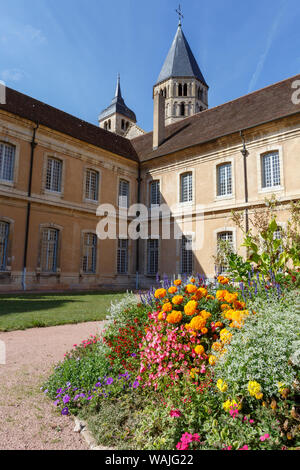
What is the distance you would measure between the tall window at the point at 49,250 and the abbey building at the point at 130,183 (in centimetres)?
5

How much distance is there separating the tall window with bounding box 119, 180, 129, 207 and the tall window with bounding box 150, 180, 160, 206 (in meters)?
1.44

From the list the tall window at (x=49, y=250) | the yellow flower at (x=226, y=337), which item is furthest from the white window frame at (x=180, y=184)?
the yellow flower at (x=226, y=337)

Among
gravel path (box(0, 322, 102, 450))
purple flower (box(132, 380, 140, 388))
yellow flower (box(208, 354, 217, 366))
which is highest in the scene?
yellow flower (box(208, 354, 217, 366))

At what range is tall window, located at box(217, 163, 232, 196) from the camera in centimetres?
1484

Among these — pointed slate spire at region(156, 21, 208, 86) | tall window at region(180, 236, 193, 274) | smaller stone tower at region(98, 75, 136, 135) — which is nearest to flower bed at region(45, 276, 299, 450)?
tall window at region(180, 236, 193, 274)

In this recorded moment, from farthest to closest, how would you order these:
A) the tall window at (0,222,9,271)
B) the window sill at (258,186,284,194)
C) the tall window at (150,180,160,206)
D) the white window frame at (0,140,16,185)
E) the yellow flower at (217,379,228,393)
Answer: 1. the tall window at (150,180,160,206)
2. the white window frame at (0,140,16,185)
3. the tall window at (0,222,9,271)
4. the window sill at (258,186,284,194)
5. the yellow flower at (217,379,228,393)

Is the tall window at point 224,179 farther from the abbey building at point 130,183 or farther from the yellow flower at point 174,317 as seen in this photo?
the yellow flower at point 174,317

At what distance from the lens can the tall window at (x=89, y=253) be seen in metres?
15.9

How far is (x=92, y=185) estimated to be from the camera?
16.6m

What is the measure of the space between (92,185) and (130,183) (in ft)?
8.44

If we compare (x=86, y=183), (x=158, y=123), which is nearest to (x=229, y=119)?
(x=158, y=123)

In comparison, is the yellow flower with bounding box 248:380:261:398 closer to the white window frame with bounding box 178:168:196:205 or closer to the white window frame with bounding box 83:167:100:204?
the white window frame with bounding box 178:168:196:205

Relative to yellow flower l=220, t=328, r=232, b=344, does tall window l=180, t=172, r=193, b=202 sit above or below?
above
